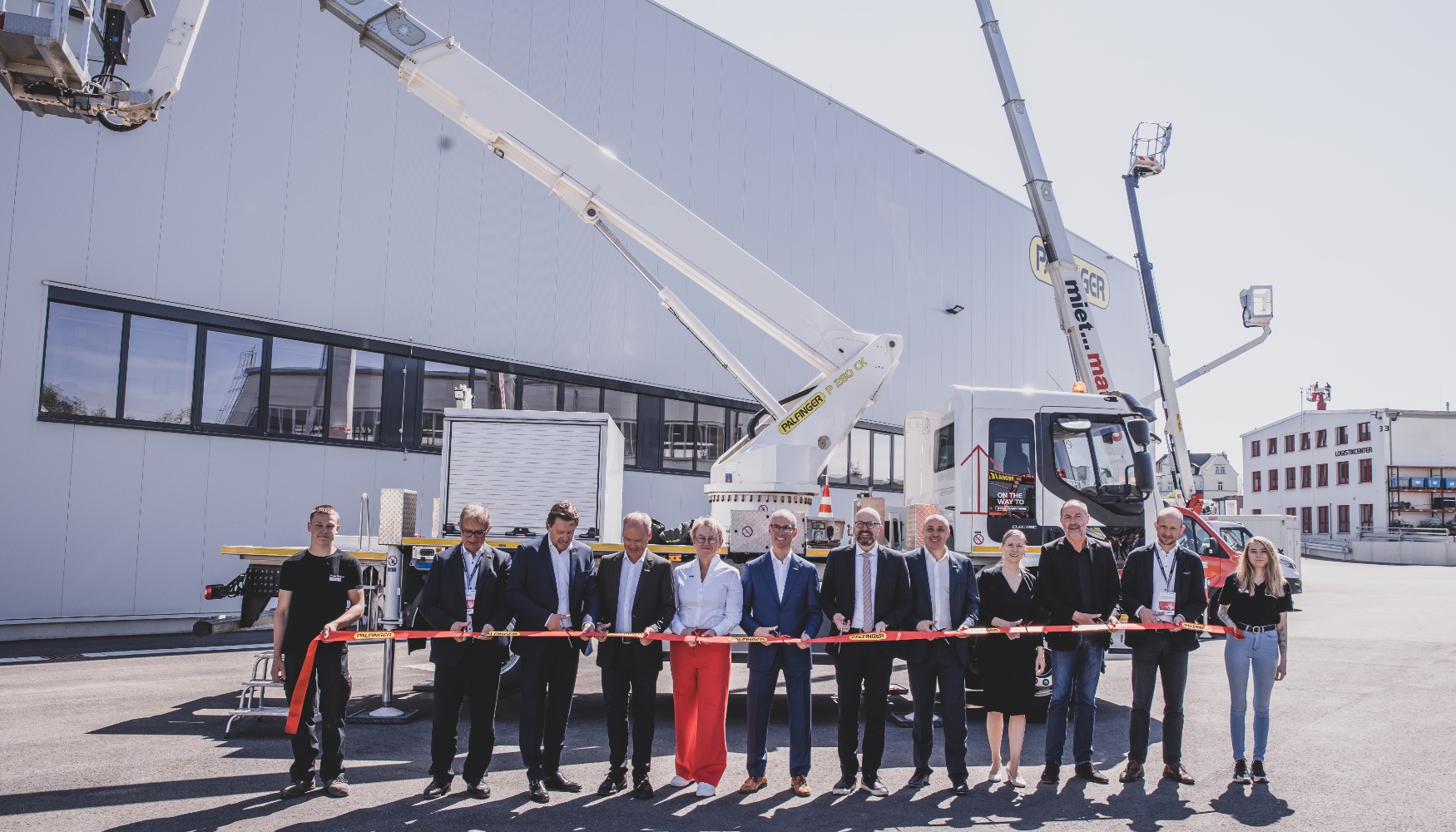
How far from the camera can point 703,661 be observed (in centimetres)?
652

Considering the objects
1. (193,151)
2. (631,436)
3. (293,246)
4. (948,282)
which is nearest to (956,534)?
(631,436)

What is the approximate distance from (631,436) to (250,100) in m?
8.88

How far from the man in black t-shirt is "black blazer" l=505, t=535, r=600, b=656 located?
3.35ft

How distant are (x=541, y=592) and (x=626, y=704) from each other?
95cm

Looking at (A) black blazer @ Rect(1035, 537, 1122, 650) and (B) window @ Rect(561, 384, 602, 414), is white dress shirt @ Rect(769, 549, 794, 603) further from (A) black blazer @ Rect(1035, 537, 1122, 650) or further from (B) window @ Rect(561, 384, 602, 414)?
(B) window @ Rect(561, 384, 602, 414)

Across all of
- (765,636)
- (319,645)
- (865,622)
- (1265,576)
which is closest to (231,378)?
(319,645)

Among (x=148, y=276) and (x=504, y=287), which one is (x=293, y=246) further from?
(x=504, y=287)

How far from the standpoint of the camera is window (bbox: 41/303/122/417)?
13492 mm

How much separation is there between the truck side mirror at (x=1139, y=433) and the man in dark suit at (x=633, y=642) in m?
5.94

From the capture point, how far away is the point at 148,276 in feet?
46.8

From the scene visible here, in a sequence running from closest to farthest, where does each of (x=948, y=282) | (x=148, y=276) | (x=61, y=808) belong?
1. (x=61, y=808)
2. (x=148, y=276)
3. (x=948, y=282)

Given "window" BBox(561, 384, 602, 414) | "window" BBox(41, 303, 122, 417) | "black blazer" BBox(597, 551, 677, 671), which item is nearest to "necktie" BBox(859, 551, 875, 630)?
"black blazer" BBox(597, 551, 677, 671)

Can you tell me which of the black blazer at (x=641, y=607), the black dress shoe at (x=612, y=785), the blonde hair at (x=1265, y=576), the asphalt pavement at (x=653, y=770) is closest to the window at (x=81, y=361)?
the asphalt pavement at (x=653, y=770)

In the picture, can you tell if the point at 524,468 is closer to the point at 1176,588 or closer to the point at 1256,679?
the point at 1176,588
